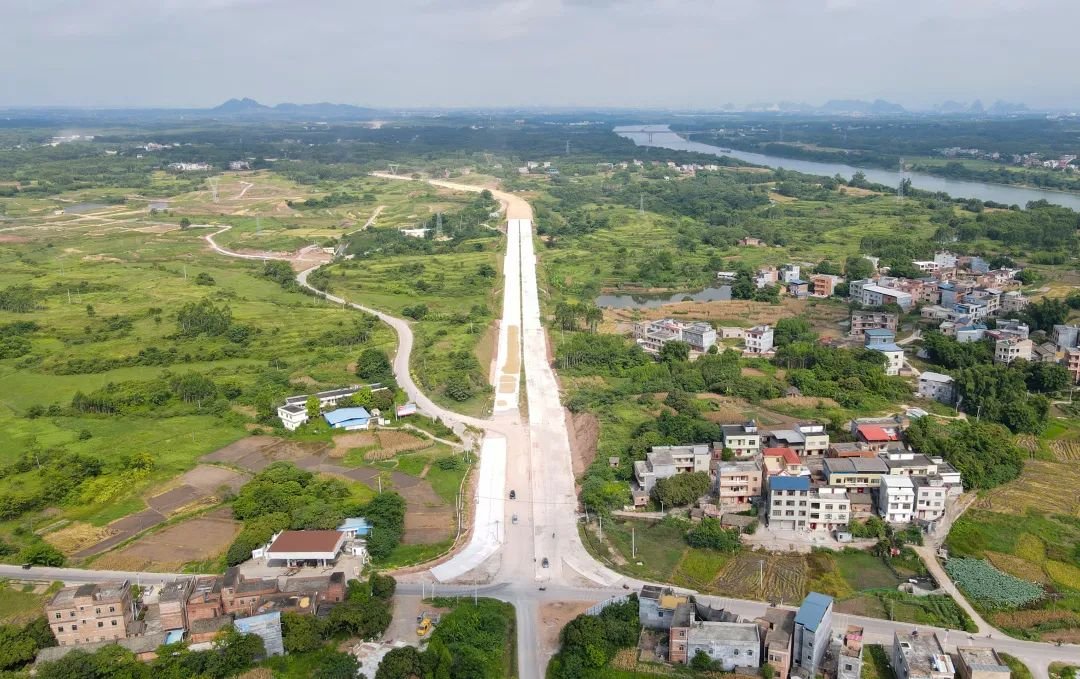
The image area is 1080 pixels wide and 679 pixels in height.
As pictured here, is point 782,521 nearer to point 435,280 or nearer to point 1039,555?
point 1039,555

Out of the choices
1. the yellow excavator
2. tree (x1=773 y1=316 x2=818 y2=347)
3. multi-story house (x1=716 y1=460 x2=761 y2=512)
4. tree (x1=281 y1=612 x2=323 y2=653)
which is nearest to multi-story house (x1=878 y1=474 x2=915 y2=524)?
multi-story house (x1=716 y1=460 x2=761 y2=512)

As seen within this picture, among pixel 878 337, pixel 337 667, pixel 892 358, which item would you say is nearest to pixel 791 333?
pixel 878 337

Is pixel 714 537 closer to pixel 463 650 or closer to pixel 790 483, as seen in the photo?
pixel 790 483

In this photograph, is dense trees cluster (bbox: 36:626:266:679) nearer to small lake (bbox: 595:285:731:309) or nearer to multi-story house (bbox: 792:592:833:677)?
multi-story house (bbox: 792:592:833:677)

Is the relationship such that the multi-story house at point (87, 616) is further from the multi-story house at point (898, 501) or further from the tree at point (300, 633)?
the multi-story house at point (898, 501)

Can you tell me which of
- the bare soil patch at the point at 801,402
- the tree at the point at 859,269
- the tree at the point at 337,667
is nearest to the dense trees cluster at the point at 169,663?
the tree at the point at 337,667

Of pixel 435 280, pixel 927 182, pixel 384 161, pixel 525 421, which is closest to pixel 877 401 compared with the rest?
pixel 525 421
